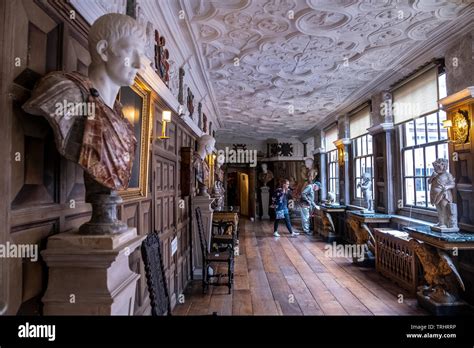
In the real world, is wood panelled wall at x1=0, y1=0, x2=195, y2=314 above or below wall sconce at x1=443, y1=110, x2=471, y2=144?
below

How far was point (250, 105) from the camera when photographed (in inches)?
295

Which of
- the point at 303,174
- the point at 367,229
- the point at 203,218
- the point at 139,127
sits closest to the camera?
the point at 139,127

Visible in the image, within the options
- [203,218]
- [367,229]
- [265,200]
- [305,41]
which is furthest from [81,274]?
[265,200]

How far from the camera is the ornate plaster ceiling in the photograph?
3217 mm

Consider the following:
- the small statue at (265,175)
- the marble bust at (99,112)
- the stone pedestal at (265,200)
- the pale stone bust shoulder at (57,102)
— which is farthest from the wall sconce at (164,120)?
the stone pedestal at (265,200)

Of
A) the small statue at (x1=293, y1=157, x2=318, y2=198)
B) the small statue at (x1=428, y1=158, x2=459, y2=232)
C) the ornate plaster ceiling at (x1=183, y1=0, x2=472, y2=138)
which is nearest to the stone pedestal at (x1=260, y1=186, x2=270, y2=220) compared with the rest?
the small statue at (x1=293, y1=157, x2=318, y2=198)

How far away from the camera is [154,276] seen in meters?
2.11

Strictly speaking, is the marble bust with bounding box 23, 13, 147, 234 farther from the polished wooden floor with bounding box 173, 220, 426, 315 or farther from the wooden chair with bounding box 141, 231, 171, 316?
the polished wooden floor with bounding box 173, 220, 426, 315

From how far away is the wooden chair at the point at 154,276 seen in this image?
78.0 inches

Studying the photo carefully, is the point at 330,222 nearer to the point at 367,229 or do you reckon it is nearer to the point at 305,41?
the point at 367,229

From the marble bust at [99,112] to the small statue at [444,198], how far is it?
11.4ft

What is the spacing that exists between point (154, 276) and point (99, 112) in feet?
4.25

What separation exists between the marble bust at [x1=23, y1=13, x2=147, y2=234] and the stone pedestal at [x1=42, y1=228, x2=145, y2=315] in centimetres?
7

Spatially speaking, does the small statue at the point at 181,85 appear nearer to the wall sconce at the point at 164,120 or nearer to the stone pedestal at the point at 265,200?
the wall sconce at the point at 164,120
